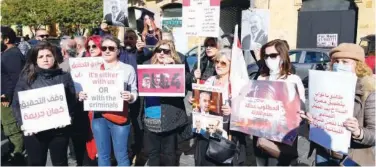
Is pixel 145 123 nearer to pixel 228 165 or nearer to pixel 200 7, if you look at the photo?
pixel 228 165

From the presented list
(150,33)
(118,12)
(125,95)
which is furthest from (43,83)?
(118,12)

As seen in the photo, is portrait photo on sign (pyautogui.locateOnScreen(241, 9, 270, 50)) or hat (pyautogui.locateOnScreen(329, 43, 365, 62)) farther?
portrait photo on sign (pyautogui.locateOnScreen(241, 9, 270, 50))

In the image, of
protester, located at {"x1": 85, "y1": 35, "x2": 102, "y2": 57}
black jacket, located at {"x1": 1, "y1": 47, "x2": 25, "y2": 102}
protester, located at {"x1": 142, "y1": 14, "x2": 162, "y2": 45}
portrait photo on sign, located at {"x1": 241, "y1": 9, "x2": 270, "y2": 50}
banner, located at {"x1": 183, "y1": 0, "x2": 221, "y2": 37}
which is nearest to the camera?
protester, located at {"x1": 85, "y1": 35, "x2": 102, "y2": 57}

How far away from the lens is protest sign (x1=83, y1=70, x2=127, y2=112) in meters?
4.44

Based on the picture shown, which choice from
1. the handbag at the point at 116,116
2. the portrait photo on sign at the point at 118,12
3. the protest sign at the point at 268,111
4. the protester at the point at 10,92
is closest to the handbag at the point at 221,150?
the protest sign at the point at 268,111

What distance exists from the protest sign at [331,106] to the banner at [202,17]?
79.6 inches

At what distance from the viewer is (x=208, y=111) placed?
14.0ft

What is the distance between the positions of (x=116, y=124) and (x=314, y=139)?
2100 millimetres

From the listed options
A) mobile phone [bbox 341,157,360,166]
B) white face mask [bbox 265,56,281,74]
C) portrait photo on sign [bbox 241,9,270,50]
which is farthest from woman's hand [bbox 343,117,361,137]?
portrait photo on sign [bbox 241,9,270,50]

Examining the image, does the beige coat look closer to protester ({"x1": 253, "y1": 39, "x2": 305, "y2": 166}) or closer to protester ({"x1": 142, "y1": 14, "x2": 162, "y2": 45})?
protester ({"x1": 253, "y1": 39, "x2": 305, "y2": 166})

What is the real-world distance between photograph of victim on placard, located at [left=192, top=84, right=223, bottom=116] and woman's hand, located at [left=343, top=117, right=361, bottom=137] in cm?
128

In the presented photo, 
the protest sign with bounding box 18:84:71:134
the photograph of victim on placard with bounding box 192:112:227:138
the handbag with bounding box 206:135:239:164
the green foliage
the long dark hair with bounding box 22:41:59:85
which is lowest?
the handbag with bounding box 206:135:239:164

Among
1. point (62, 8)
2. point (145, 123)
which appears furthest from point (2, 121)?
point (62, 8)

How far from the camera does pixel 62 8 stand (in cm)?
3091
